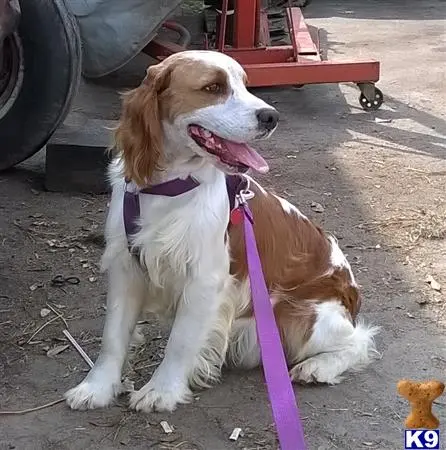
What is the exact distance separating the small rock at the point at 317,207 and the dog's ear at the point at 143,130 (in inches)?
101

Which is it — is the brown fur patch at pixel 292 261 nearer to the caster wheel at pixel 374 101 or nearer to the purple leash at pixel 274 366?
the purple leash at pixel 274 366

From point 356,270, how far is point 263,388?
1.34 metres

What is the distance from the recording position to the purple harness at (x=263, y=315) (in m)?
2.89

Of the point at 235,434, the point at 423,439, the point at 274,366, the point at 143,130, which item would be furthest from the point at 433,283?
the point at 423,439

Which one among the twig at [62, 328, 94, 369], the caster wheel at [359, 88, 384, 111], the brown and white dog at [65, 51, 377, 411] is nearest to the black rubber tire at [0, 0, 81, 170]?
the twig at [62, 328, 94, 369]

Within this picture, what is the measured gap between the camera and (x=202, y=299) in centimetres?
346

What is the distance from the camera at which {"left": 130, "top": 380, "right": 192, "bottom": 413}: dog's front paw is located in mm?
3510

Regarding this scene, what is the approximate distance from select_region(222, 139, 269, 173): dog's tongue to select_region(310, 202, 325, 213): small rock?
2.62 meters

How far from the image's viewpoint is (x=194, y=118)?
3180 mm

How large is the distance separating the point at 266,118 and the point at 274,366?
802 millimetres

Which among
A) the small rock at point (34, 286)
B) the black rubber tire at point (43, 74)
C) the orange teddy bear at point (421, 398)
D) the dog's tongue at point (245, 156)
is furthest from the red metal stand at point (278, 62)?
the orange teddy bear at point (421, 398)

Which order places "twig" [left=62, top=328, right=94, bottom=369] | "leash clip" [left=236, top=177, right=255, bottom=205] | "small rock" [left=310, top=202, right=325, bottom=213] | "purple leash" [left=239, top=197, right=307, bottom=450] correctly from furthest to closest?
"small rock" [left=310, top=202, right=325, bottom=213] → "twig" [left=62, top=328, right=94, bottom=369] → "leash clip" [left=236, top=177, right=255, bottom=205] → "purple leash" [left=239, top=197, right=307, bottom=450]

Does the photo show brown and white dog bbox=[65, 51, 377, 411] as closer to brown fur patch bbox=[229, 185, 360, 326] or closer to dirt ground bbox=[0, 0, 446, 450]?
brown fur patch bbox=[229, 185, 360, 326]

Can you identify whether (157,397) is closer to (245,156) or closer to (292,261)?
(292,261)
